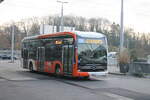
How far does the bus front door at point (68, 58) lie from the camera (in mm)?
17781

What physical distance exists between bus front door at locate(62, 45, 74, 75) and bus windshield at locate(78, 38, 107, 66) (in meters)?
0.59

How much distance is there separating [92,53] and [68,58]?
159cm

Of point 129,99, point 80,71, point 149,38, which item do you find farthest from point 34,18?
point 129,99

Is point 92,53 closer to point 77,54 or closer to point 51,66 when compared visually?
point 77,54

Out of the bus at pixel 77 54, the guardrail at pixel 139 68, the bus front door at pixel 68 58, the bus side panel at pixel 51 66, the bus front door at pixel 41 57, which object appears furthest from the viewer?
the guardrail at pixel 139 68

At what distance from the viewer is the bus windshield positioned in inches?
691

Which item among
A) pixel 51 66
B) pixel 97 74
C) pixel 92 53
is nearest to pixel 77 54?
pixel 92 53

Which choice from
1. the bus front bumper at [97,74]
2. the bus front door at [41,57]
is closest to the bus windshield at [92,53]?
the bus front bumper at [97,74]

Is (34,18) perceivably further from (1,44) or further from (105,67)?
(105,67)

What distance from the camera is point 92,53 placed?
59.0 feet

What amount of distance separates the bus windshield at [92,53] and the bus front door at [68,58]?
59 cm

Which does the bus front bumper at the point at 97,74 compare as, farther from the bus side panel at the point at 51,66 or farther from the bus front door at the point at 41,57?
the bus front door at the point at 41,57

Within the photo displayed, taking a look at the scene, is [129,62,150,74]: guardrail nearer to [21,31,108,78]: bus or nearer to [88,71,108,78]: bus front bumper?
[21,31,108,78]: bus

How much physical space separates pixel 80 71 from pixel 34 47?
729cm
